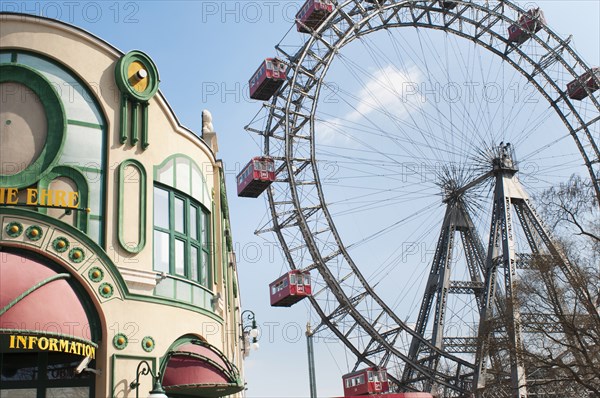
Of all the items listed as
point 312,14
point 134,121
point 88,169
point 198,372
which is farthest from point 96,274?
point 312,14

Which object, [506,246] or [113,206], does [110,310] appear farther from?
[506,246]

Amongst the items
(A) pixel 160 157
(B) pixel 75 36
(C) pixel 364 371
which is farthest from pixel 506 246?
(B) pixel 75 36

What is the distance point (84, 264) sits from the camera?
16953mm

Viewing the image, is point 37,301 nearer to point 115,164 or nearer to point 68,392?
point 68,392

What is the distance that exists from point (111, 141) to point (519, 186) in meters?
26.6

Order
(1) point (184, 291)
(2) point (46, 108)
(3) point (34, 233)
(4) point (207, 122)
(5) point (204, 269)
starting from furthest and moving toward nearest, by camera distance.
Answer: (4) point (207, 122) → (5) point (204, 269) → (1) point (184, 291) → (2) point (46, 108) → (3) point (34, 233)

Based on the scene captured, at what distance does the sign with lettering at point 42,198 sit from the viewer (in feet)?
54.2

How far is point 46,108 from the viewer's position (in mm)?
17688

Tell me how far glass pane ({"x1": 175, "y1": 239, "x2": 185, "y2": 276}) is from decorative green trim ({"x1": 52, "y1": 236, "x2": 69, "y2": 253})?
3.25m

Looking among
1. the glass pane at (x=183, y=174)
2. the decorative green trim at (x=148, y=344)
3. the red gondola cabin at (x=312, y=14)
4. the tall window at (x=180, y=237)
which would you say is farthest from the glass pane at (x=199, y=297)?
the red gondola cabin at (x=312, y=14)

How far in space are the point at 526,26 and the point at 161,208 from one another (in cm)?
3257

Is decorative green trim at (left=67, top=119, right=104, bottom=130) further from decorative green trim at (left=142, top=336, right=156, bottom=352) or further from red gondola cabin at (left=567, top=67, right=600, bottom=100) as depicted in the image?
red gondola cabin at (left=567, top=67, right=600, bottom=100)

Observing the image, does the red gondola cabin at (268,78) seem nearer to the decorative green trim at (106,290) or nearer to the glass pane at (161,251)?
the glass pane at (161,251)

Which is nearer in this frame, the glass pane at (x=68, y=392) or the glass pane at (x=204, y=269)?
the glass pane at (x=68, y=392)
